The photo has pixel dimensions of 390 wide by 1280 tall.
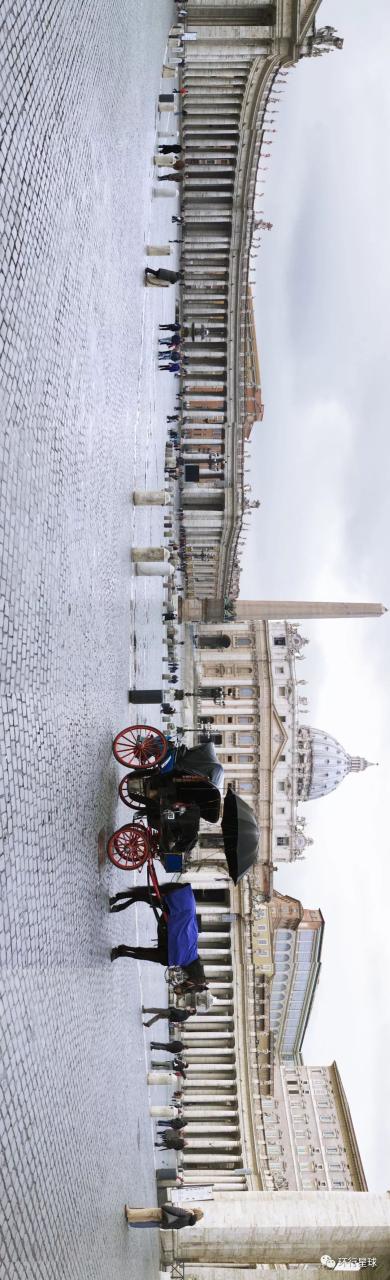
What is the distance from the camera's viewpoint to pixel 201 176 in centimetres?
3384

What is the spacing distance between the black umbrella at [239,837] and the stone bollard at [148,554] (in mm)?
3693

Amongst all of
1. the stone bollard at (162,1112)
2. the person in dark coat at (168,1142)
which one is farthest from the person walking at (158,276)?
the person in dark coat at (168,1142)

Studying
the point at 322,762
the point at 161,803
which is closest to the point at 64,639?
the point at 161,803

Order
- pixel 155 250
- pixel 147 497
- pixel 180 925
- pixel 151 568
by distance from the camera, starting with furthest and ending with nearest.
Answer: pixel 155 250, pixel 151 568, pixel 147 497, pixel 180 925

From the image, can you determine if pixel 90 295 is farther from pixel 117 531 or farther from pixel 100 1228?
pixel 100 1228

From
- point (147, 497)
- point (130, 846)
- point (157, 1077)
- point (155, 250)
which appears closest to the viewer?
point (130, 846)

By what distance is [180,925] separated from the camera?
1095 cm

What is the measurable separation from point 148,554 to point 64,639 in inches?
232

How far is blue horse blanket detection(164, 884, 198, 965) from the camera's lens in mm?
10891

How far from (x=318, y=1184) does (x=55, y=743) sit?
60.6 m

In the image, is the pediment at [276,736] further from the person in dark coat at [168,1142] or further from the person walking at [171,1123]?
the person in dark coat at [168,1142]

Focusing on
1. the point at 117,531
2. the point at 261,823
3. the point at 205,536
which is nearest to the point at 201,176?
the point at 205,536

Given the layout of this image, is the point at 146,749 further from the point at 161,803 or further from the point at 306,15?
the point at 306,15

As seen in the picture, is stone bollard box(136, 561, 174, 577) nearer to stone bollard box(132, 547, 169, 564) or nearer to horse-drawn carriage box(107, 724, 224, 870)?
stone bollard box(132, 547, 169, 564)
